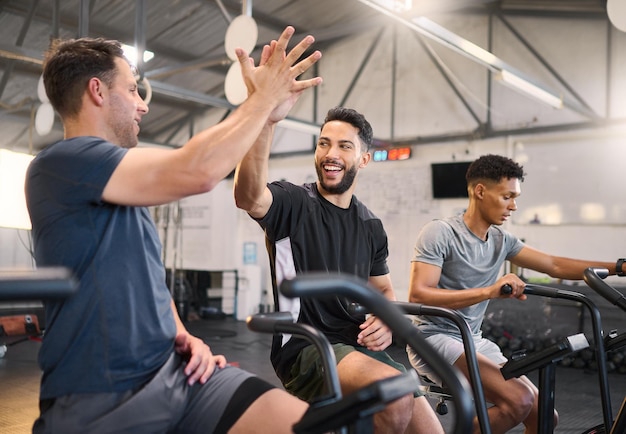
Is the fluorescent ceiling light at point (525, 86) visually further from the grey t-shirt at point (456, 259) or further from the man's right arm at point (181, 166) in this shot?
the man's right arm at point (181, 166)

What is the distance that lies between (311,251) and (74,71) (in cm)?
100

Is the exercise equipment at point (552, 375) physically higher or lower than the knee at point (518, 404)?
higher

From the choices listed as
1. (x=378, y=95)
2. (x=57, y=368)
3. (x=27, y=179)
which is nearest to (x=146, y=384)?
(x=57, y=368)

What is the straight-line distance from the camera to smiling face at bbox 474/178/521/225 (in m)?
2.68

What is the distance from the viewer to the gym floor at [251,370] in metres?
3.91

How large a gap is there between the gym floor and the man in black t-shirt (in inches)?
48.5

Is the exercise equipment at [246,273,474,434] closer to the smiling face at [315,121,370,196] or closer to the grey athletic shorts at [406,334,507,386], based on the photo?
the smiling face at [315,121,370,196]

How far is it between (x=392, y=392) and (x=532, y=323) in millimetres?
6304

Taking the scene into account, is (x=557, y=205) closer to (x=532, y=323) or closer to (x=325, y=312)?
(x=532, y=323)

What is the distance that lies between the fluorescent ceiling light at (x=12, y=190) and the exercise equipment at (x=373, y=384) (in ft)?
13.3

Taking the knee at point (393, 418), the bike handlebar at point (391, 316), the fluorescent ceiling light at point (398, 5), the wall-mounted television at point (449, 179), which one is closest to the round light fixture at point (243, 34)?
the fluorescent ceiling light at point (398, 5)

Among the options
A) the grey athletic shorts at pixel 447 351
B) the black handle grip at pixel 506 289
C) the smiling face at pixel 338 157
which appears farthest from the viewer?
the grey athletic shorts at pixel 447 351

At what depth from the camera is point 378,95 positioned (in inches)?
351

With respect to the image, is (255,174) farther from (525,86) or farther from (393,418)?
(525,86)
